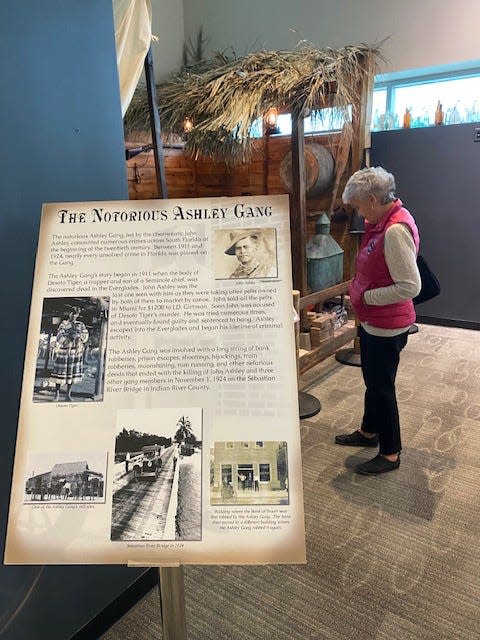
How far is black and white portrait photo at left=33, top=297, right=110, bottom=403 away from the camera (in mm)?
978

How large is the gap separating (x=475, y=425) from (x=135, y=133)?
3.77 m

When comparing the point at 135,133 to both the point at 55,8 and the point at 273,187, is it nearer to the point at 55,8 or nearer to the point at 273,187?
the point at 273,187

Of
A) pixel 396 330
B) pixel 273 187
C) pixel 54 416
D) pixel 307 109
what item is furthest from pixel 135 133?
pixel 54 416

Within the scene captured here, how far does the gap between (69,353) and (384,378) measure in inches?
63.1

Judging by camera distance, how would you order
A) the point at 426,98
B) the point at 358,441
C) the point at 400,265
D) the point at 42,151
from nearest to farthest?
the point at 42,151
the point at 400,265
the point at 358,441
the point at 426,98

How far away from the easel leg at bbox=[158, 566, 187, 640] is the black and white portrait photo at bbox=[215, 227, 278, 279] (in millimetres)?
651

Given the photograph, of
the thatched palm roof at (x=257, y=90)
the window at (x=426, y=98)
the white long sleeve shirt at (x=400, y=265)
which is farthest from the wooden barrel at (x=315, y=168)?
the white long sleeve shirt at (x=400, y=265)

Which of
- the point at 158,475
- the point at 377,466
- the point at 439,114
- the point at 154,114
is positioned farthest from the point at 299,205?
the point at 158,475

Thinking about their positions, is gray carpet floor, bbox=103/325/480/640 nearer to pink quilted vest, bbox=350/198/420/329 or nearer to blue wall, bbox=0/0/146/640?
blue wall, bbox=0/0/146/640

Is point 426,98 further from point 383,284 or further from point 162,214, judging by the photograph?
point 162,214

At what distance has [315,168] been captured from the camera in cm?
394

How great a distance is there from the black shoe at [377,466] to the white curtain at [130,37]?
1.99 m

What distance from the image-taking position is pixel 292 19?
5.15 meters

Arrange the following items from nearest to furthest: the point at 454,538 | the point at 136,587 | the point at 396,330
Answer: the point at 136,587
the point at 454,538
the point at 396,330
